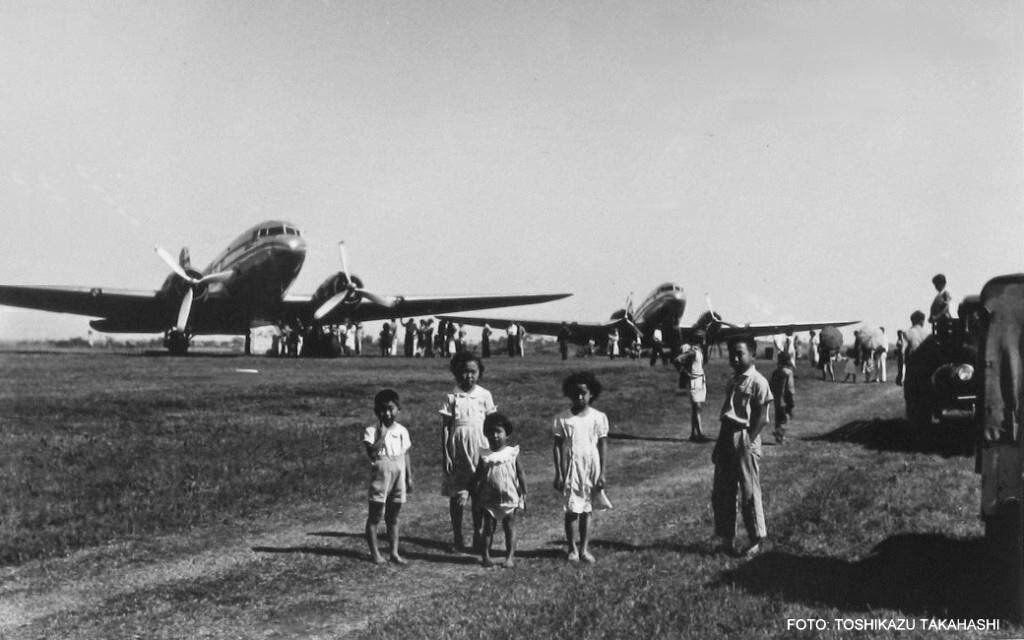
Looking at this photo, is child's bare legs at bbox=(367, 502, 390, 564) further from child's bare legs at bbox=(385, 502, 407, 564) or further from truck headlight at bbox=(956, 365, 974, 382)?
truck headlight at bbox=(956, 365, 974, 382)

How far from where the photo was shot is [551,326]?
55375 mm

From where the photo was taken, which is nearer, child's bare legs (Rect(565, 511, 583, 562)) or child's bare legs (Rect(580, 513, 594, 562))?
child's bare legs (Rect(565, 511, 583, 562))

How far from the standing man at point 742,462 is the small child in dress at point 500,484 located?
196cm

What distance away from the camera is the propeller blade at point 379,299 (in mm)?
37938

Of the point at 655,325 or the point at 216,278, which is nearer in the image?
the point at 216,278

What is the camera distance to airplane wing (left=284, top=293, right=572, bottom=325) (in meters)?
39.2

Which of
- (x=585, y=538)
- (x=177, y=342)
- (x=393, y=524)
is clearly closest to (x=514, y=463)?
(x=585, y=538)

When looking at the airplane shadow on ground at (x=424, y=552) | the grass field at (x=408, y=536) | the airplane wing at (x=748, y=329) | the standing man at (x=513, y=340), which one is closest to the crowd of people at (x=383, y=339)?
the standing man at (x=513, y=340)

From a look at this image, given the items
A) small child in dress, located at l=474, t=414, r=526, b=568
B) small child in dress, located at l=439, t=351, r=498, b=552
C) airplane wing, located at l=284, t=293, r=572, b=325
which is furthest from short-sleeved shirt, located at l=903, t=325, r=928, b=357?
airplane wing, located at l=284, t=293, r=572, b=325

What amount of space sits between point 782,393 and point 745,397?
29.4 feet

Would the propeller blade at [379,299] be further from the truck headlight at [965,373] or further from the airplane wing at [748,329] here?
the truck headlight at [965,373]

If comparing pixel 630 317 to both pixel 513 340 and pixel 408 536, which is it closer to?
pixel 513 340

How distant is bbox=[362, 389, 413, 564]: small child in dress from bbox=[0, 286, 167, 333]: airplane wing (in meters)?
31.1

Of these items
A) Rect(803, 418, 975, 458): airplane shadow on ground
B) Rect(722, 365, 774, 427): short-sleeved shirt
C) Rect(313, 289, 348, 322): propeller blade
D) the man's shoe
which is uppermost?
Rect(313, 289, 348, 322): propeller blade
